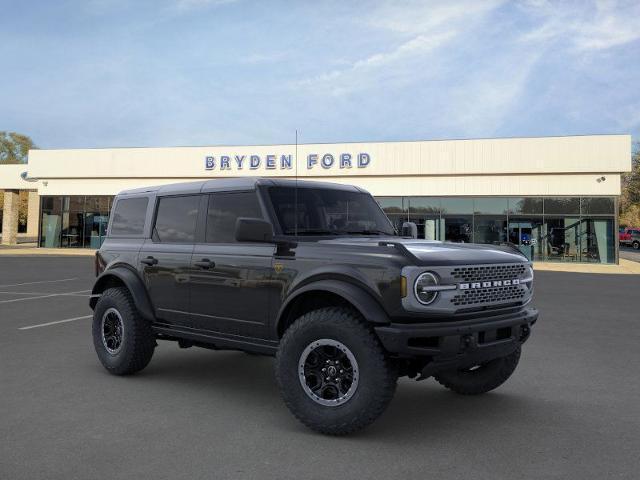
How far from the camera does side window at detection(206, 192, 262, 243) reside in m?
5.16

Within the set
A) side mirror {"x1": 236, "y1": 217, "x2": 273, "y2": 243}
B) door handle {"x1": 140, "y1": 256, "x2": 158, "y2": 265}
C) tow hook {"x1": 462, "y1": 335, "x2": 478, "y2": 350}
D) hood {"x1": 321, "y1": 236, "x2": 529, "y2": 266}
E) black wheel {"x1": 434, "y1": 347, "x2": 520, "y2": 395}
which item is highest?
side mirror {"x1": 236, "y1": 217, "x2": 273, "y2": 243}

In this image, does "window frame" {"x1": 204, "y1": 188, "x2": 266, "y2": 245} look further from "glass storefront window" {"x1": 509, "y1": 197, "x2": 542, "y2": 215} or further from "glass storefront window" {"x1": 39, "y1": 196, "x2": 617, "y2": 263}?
"glass storefront window" {"x1": 509, "y1": 197, "x2": 542, "y2": 215}

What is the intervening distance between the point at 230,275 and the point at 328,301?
99 centimetres

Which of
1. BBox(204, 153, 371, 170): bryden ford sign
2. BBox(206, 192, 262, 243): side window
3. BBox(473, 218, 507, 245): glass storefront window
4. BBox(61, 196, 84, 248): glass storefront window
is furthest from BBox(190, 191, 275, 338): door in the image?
BBox(61, 196, 84, 248): glass storefront window

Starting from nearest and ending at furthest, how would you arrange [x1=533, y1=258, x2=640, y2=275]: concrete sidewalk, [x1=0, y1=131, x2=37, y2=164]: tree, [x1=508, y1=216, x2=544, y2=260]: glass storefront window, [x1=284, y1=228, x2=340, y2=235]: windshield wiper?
[x1=284, y1=228, x2=340, y2=235]: windshield wiper → [x1=533, y1=258, x2=640, y2=275]: concrete sidewalk → [x1=508, y1=216, x2=544, y2=260]: glass storefront window → [x1=0, y1=131, x2=37, y2=164]: tree

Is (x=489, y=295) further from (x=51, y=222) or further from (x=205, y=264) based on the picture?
(x=51, y=222)

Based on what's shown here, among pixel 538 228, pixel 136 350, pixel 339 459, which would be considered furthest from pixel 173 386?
pixel 538 228

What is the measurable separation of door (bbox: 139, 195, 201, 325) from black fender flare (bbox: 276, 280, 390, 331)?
1497mm

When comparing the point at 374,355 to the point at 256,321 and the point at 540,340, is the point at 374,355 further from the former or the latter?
the point at 540,340

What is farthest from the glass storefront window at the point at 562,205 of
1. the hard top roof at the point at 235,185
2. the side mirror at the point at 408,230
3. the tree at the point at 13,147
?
the tree at the point at 13,147

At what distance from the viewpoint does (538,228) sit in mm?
31953

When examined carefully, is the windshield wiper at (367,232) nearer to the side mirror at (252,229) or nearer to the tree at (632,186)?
the side mirror at (252,229)

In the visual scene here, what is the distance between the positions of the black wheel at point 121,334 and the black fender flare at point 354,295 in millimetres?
2176

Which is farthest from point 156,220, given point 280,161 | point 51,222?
point 51,222
